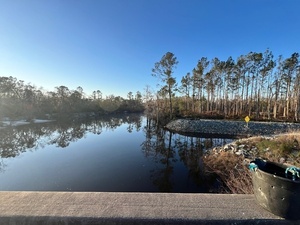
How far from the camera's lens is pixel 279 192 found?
4.78 feet

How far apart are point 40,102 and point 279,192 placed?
39711 millimetres

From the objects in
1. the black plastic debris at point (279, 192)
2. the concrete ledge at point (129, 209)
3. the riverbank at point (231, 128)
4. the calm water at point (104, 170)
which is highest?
the black plastic debris at point (279, 192)

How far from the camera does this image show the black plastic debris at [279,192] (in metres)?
1.41

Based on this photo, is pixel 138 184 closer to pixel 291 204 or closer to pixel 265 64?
pixel 291 204

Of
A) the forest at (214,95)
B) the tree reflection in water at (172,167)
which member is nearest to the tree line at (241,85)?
the forest at (214,95)

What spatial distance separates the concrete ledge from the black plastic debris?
0.22ft

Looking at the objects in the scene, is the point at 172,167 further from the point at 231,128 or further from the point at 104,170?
the point at 231,128

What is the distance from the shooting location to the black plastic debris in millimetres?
1414

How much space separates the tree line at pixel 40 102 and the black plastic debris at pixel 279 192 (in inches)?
1326

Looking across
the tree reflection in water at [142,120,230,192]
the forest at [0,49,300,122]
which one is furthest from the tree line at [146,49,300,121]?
the tree reflection in water at [142,120,230,192]

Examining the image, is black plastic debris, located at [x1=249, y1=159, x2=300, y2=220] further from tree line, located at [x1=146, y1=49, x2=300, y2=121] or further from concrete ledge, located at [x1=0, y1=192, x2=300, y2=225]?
tree line, located at [x1=146, y1=49, x2=300, y2=121]

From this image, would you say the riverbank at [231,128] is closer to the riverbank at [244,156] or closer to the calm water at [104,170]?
the riverbank at [244,156]

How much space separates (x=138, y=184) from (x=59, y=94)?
3708cm

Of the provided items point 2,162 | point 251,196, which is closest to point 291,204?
point 251,196
